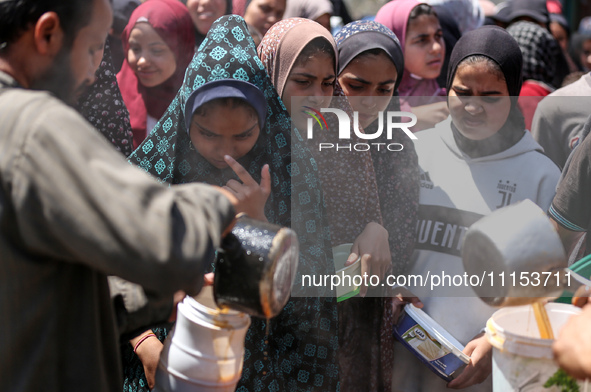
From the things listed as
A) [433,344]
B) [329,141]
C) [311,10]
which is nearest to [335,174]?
[329,141]

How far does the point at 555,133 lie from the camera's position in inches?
124

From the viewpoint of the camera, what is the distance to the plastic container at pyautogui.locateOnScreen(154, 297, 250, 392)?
53.2 inches

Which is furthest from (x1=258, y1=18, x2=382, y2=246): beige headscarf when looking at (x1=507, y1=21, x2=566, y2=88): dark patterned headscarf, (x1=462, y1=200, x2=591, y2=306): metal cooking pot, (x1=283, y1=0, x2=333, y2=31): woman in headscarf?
(x1=507, y1=21, x2=566, y2=88): dark patterned headscarf

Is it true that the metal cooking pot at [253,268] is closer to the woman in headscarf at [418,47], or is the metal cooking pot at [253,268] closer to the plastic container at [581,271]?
the plastic container at [581,271]

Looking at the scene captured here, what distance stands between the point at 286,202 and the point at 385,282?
0.65 m

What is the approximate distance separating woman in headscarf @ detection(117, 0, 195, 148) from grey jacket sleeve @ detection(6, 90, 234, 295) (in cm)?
217

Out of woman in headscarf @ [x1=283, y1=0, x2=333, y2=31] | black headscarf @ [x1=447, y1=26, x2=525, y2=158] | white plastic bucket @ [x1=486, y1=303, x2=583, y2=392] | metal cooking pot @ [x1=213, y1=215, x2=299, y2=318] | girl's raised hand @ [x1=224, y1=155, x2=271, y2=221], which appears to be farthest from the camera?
woman in headscarf @ [x1=283, y1=0, x2=333, y2=31]

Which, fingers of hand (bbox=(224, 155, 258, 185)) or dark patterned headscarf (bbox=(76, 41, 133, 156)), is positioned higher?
fingers of hand (bbox=(224, 155, 258, 185))

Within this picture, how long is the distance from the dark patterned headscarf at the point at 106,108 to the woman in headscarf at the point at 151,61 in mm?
472

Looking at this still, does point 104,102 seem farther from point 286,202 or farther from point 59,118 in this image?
point 59,118

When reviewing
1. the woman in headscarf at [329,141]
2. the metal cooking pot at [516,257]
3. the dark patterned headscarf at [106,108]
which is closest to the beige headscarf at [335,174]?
the woman in headscarf at [329,141]

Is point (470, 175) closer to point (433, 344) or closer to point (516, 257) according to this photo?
point (433, 344)

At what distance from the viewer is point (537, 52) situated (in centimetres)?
426

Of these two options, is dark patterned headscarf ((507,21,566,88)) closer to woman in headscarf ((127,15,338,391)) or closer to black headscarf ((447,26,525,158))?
black headscarf ((447,26,525,158))
